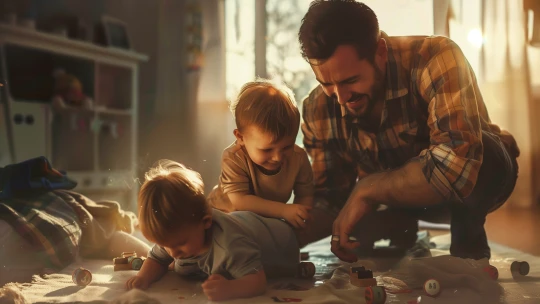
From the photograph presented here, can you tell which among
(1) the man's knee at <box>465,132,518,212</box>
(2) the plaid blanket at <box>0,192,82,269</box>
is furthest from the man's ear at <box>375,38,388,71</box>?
(2) the plaid blanket at <box>0,192,82,269</box>

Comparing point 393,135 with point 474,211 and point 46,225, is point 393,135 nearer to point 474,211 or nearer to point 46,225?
point 474,211

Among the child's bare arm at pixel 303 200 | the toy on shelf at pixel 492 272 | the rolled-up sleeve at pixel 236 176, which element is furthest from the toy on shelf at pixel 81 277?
the toy on shelf at pixel 492 272

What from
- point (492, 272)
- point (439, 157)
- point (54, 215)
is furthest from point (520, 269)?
point (54, 215)

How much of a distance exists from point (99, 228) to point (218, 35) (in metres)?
0.45

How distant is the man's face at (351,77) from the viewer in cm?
80

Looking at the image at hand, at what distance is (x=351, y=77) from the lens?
2.68ft

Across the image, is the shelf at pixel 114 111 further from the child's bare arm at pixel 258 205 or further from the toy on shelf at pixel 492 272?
the toy on shelf at pixel 492 272

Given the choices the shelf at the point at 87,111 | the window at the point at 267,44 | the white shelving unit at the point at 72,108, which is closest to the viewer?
the window at the point at 267,44

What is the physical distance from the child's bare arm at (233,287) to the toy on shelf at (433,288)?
0.68 ft

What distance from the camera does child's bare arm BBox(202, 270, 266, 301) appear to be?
68 centimetres

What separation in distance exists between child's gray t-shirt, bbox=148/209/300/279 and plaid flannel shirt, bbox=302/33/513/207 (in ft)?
0.66

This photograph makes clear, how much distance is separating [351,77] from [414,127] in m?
0.16

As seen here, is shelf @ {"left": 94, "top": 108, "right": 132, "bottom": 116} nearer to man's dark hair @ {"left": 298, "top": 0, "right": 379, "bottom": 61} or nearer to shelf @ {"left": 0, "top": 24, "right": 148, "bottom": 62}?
shelf @ {"left": 0, "top": 24, "right": 148, "bottom": 62}

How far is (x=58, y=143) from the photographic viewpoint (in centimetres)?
147
